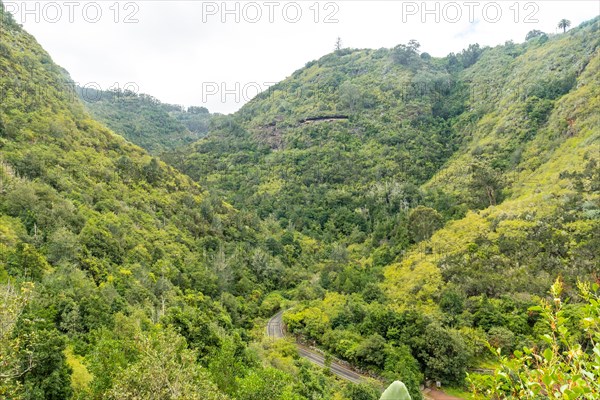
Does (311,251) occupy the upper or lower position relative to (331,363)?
upper

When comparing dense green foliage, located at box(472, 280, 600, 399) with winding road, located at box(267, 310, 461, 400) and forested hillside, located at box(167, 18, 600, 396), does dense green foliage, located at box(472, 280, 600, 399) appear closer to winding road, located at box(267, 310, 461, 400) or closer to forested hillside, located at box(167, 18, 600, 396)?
forested hillside, located at box(167, 18, 600, 396)

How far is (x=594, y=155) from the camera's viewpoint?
40562 mm

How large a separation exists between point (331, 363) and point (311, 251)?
28.3 meters

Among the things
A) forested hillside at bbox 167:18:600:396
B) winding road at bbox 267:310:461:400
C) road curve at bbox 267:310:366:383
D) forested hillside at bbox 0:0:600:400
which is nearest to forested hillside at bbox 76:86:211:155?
forested hillside at bbox 167:18:600:396

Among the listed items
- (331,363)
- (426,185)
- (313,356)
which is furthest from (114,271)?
(426,185)

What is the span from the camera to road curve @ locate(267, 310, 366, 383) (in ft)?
98.1

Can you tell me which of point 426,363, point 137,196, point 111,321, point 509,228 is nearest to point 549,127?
point 509,228

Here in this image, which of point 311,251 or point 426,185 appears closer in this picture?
point 311,251

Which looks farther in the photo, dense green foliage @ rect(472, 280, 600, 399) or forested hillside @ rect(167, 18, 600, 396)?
forested hillside @ rect(167, 18, 600, 396)

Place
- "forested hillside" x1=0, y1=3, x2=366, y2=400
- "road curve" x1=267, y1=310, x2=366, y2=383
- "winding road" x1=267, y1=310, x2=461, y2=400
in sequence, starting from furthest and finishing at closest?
"road curve" x1=267, y1=310, x2=366, y2=383 → "winding road" x1=267, y1=310, x2=461, y2=400 → "forested hillside" x1=0, y1=3, x2=366, y2=400

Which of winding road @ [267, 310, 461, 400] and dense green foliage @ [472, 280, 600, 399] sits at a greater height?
dense green foliage @ [472, 280, 600, 399]

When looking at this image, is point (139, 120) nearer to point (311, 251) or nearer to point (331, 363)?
point (311, 251)

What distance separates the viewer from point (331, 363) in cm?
3170

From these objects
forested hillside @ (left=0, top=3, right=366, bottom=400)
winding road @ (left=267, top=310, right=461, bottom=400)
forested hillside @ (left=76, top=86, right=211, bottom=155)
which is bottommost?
winding road @ (left=267, top=310, right=461, bottom=400)
